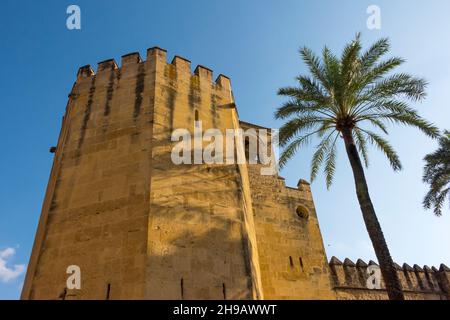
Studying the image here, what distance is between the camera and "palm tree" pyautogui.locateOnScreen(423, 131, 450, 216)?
14508 millimetres

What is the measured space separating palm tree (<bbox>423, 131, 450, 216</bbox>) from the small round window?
17.7 feet

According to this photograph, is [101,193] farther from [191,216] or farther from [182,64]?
[182,64]

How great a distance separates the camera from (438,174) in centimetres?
1456

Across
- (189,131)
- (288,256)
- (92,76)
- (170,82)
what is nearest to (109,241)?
(189,131)

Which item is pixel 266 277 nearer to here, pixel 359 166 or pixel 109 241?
pixel 359 166

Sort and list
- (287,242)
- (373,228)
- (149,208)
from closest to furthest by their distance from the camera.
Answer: (149,208)
(373,228)
(287,242)

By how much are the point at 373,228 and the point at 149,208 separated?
5360mm

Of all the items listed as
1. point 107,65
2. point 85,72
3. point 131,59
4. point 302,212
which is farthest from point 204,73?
point 302,212

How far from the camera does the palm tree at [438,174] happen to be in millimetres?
14508

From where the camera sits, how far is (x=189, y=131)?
9.70 m

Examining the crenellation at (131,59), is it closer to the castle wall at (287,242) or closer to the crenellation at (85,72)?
the crenellation at (85,72)

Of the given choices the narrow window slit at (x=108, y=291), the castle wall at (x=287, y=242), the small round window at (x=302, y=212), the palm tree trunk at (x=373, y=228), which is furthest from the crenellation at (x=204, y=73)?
the narrow window slit at (x=108, y=291)

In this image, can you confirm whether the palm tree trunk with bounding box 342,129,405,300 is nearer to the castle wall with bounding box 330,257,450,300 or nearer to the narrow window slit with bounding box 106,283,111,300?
the castle wall with bounding box 330,257,450,300

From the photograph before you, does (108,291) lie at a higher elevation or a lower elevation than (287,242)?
lower
